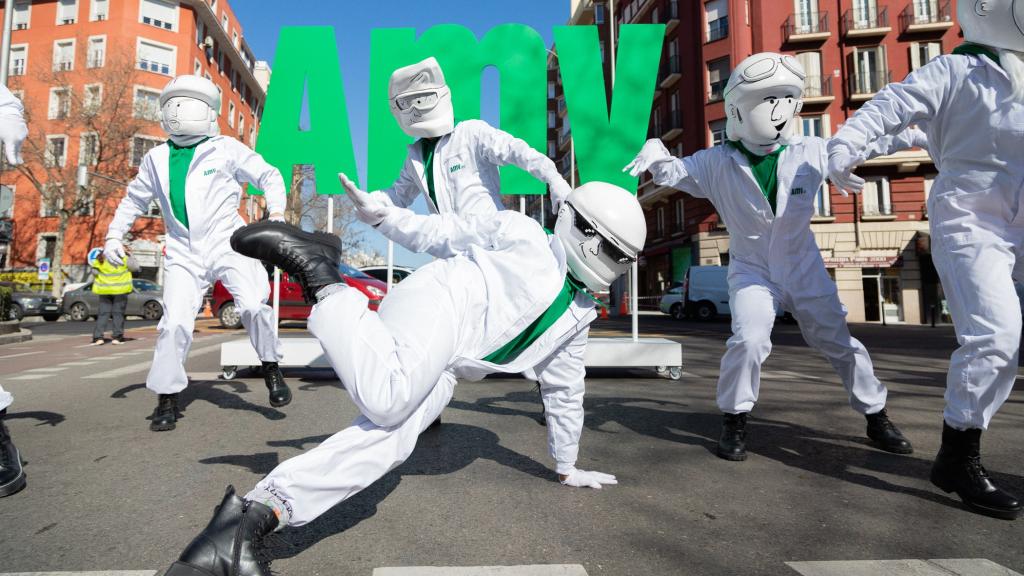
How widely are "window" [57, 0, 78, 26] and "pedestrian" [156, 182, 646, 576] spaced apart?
43.7 meters

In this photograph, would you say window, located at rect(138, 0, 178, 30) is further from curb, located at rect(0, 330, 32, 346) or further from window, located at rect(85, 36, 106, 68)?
curb, located at rect(0, 330, 32, 346)

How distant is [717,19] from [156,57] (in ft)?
105

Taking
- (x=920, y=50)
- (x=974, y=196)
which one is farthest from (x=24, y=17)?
(x=920, y=50)

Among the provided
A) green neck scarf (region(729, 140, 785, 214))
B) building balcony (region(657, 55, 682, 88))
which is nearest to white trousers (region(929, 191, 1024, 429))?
green neck scarf (region(729, 140, 785, 214))

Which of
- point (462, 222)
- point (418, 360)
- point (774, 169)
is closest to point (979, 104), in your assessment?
point (774, 169)

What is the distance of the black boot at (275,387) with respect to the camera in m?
3.88

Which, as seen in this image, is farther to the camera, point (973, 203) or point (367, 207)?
point (973, 203)

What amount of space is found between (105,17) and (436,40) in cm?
3691

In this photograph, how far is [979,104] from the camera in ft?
7.94

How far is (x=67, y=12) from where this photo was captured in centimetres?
3328

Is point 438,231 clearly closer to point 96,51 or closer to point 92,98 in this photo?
point 92,98

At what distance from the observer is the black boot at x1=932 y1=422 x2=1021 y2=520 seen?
6.88 feet

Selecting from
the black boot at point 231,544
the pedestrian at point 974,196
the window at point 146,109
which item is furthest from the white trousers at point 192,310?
the window at point 146,109

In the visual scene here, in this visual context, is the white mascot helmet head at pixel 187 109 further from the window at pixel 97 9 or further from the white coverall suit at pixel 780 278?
the window at pixel 97 9
